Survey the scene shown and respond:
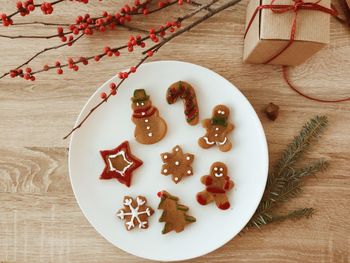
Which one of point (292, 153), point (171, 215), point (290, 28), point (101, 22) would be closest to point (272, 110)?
point (292, 153)

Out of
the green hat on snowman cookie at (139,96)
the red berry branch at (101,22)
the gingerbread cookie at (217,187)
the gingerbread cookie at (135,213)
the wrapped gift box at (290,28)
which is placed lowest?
the gingerbread cookie at (135,213)

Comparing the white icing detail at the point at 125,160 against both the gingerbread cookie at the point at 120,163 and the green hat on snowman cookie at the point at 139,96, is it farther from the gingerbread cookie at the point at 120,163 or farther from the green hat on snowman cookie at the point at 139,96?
the green hat on snowman cookie at the point at 139,96

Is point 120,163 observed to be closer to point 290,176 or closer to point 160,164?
point 160,164

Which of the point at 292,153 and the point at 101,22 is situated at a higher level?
the point at 101,22

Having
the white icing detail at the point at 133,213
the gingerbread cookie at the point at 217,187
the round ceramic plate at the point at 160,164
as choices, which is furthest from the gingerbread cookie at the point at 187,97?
the white icing detail at the point at 133,213

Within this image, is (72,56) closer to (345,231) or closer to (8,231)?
(8,231)

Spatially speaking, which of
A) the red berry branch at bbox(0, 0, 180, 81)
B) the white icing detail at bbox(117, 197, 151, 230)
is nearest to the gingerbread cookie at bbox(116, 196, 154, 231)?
the white icing detail at bbox(117, 197, 151, 230)
